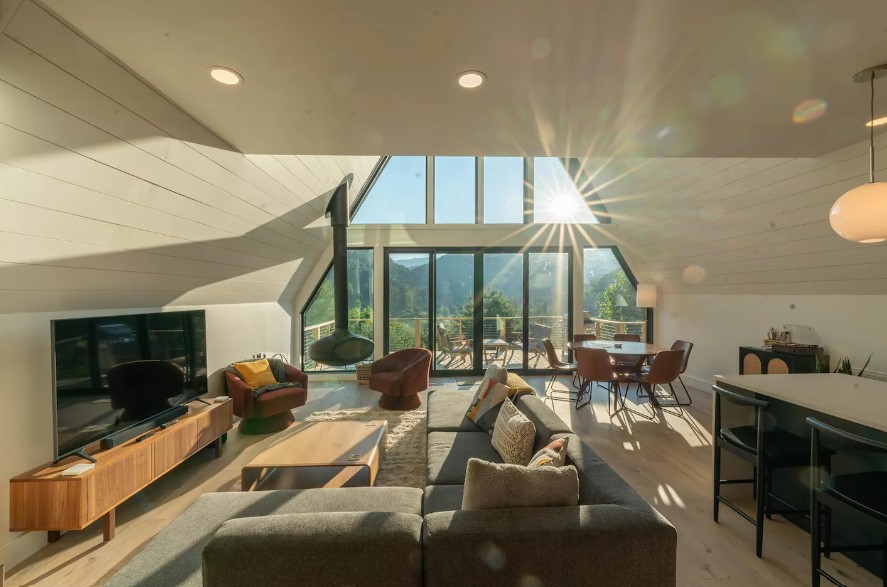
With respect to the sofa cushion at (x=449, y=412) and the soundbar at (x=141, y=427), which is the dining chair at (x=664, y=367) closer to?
the sofa cushion at (x=449, y=412)

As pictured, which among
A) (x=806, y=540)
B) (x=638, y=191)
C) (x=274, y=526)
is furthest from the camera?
(x=638, y=191)

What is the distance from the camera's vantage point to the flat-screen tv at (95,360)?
7.66 feet

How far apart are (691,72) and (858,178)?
2.23 m

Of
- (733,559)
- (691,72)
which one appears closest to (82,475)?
(733,559)

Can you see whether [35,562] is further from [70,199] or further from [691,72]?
[691,72]

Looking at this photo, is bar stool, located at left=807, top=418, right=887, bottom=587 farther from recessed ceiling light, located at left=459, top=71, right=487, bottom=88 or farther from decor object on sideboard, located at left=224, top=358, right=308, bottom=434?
decor object on sideboard, located at left=224, top=358, right=308, bottom=434

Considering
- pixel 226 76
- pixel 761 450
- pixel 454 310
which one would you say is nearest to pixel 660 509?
pixel 761 450

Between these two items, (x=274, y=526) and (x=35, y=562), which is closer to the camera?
(x=274, y=526)

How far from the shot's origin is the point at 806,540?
229cm

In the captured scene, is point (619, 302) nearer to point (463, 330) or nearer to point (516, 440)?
point (463, 330)

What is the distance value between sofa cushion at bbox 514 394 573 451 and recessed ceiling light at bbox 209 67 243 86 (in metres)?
2.66

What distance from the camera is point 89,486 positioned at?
2.20 m

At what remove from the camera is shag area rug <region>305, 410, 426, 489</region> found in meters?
2.96

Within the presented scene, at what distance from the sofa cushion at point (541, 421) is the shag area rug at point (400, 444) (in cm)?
101
